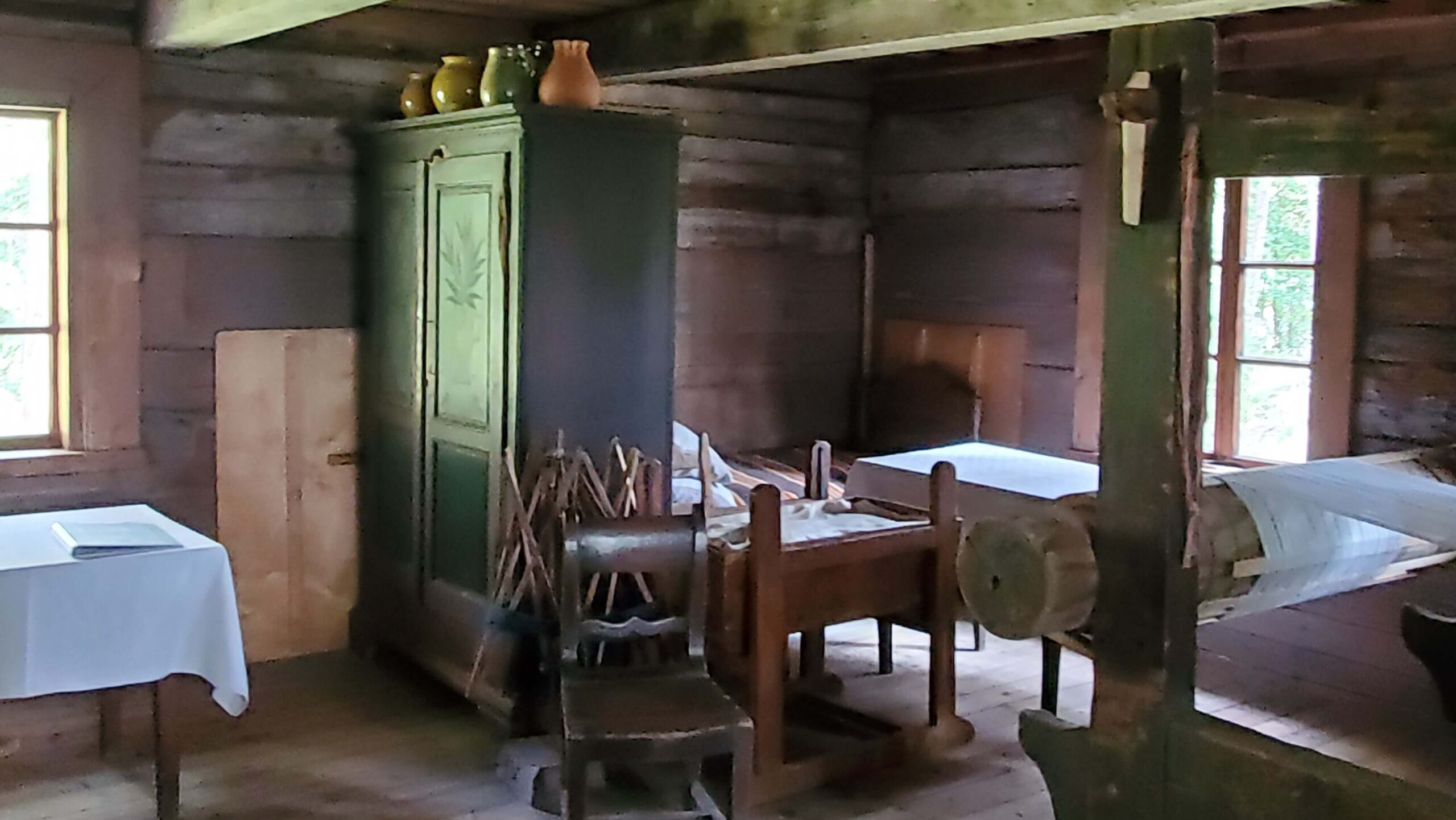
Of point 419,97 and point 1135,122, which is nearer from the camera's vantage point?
point 1135,122

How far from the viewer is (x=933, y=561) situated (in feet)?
13.2

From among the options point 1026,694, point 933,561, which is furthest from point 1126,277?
point 1026,694

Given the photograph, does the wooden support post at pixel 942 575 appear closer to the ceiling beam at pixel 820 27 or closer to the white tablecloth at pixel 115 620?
the ceiling beam at pixel 820 27

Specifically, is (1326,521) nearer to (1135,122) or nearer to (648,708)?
(1135,122)

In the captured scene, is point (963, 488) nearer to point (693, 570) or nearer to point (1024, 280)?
point (1024, 280)

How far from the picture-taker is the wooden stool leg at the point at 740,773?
3246mm

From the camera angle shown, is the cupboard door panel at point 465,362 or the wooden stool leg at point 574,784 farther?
the cupboard door panel at point 465,362

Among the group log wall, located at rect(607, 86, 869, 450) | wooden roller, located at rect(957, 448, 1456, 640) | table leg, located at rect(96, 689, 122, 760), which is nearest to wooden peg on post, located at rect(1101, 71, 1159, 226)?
wooden roller, located at rect(957, 448, 1456, 640)

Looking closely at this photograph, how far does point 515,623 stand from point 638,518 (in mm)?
690

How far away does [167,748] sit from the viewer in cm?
348

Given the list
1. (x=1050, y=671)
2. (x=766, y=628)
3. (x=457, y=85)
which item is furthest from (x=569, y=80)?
(x=1050, y=671)

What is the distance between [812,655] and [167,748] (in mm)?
1957

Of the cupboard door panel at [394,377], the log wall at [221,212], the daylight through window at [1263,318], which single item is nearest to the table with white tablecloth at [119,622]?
the log wall at [221,212]

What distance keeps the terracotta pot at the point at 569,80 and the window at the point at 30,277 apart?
1.47 metres
